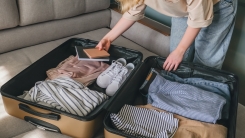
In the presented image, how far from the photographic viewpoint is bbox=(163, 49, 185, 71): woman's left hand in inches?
42.6

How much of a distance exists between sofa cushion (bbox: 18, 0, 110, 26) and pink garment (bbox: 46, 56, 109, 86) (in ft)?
1.22

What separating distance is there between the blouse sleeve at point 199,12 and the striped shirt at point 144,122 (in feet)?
1.25

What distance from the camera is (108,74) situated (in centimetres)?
113

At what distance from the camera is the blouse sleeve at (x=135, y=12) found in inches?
45.8

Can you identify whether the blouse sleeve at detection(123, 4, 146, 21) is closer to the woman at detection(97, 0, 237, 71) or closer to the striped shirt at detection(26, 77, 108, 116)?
the woman at detection(97, 0, 237, 71)

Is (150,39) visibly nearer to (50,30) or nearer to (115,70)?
(115,70)

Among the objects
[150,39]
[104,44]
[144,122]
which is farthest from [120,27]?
A: [144,122]

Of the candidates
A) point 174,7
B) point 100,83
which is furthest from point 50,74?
point 174,7

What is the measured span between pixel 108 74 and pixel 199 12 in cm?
46

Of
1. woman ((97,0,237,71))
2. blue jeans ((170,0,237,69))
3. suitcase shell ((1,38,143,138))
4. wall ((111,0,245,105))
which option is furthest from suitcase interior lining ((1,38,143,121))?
wall ((111,0,245,105))

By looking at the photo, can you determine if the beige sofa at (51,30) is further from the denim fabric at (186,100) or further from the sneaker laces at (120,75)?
the sneaker laces at (120,75)

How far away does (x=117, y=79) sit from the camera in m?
1.09

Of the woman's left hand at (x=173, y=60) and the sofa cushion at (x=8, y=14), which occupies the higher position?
the sofa cushion at (x=8, y=14)

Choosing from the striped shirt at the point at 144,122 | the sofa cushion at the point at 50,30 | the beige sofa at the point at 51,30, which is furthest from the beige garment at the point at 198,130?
the sofa cushion at the point at 50,30
